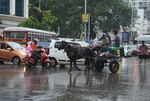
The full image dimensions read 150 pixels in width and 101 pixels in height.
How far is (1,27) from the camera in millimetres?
44250

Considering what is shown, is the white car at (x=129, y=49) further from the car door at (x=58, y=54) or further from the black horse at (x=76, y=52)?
the black horse at (x=76, y=52)

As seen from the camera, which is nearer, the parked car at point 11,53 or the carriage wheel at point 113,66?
the carriage wheel at point 113,66

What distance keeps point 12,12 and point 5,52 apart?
22.9 m

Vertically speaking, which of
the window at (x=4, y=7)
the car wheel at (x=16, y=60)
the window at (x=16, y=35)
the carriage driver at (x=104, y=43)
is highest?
the window at (x=4, y=7)

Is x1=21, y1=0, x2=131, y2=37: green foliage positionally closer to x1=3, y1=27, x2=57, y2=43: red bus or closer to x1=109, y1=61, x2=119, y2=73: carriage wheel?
x1=3, y1=27, x2=57, y2=43: red bus

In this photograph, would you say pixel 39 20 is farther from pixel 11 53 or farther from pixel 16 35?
pixel 11 53

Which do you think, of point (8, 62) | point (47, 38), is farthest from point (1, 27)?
point (8, 62)

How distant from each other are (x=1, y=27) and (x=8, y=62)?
19.1 metres

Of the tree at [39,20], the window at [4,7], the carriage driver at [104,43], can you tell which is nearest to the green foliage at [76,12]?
the tree at [39,20]

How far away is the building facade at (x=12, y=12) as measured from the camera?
45.2 meters

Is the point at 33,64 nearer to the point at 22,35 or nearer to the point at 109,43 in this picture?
the point at 109,43

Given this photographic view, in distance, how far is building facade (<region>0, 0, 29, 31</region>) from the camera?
148ft

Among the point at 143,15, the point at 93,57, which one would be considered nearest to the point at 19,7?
the point at 93,57

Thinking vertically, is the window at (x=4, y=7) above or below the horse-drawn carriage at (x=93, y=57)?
above
